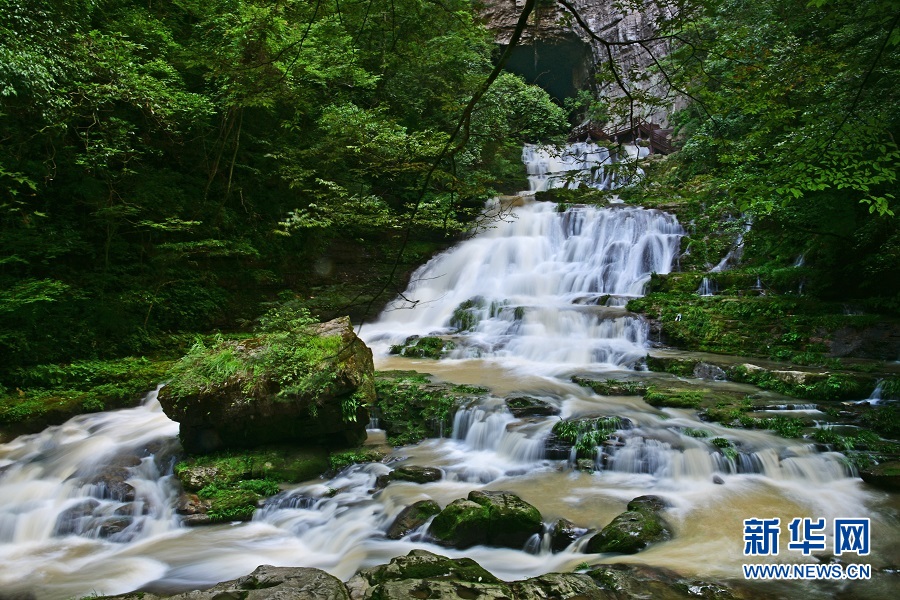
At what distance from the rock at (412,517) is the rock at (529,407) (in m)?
2.31

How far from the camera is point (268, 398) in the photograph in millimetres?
6250

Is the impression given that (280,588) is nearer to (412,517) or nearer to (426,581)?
(426,581)

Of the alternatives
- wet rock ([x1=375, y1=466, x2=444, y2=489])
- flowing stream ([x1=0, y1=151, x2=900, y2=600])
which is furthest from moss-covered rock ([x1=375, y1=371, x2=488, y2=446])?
wet rock ([x1=375, y1=466, x2=444, y2=489])

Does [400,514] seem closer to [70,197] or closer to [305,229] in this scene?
[70,197]

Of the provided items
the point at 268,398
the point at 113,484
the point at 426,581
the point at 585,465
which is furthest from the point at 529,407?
the point at 113,484

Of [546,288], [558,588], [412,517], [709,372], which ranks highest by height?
[546,288]

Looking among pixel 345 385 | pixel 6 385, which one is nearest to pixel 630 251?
pixel 345 385

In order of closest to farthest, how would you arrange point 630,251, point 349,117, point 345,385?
point 345,385 < point 349,117 < point 630,251

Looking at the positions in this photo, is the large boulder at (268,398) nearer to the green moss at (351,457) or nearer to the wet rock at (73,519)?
the green moss at (351,457)

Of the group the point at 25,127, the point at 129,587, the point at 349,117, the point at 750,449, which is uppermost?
the point at 349,117

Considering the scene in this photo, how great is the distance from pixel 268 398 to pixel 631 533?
4.28 metres

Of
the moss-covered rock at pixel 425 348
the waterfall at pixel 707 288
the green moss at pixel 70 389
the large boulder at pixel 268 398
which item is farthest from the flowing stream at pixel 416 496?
the waterfall at pixel 707 288

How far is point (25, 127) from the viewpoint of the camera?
846cm

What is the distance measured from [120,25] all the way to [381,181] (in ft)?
21.7
